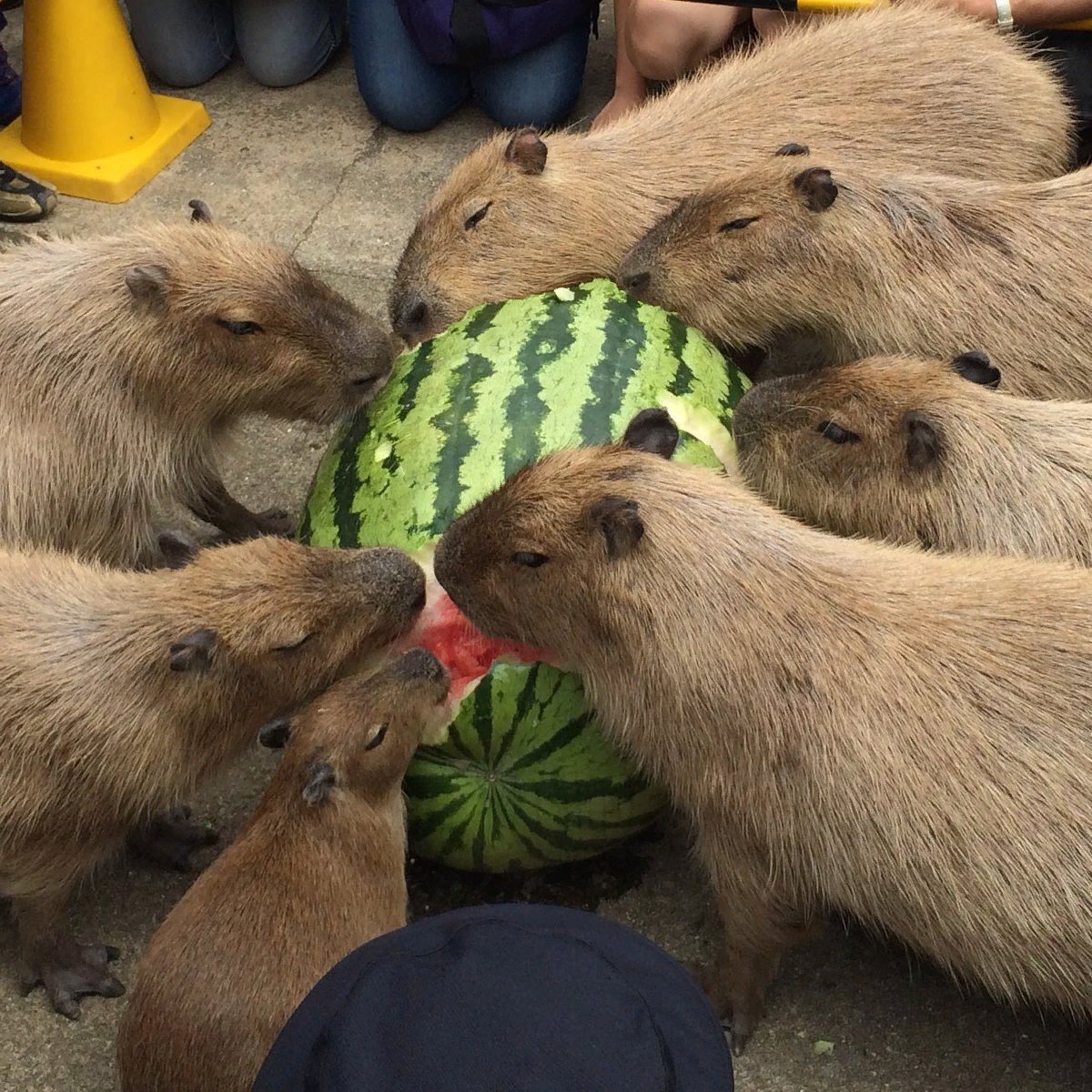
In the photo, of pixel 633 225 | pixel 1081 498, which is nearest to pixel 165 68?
pixel 633 225

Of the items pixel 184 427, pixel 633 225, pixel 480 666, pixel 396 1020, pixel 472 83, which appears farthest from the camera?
pixel 472 83

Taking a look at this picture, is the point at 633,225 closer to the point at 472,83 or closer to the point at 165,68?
the point at 472,83

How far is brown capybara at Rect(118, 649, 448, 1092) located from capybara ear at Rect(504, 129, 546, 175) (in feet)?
6.55

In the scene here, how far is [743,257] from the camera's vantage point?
4.22m

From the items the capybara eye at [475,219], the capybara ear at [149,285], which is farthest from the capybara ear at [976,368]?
the capybara ear at [149,285]

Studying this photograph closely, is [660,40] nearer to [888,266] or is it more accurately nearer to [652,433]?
[888,266]

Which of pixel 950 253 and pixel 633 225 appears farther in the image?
pixel 633 225

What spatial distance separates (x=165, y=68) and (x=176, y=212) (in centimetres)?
121

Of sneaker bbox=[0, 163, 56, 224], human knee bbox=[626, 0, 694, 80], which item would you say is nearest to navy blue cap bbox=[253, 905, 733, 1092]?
human knee bbox=[626, 0, 694, 80]

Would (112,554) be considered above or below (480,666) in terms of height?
below

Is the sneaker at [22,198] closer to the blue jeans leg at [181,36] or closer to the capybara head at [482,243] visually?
the blue jeans leg at [181,36]

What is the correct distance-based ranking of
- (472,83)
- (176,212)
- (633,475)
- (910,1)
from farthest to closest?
(472,83), (176,212), (910,1), (633,475)

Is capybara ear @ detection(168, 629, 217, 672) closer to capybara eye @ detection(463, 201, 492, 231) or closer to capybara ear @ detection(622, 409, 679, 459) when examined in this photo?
capybara ear @ detection(622, 409, 679, 459)

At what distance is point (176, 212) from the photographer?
19.4 ft
